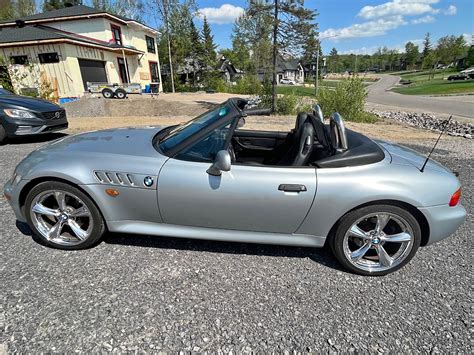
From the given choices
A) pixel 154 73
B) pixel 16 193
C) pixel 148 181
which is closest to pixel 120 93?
pixel 154 73

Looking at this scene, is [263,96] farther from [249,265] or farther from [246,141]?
[249,265]

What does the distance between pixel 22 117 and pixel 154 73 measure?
92.7ft

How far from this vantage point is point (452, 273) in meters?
2.49

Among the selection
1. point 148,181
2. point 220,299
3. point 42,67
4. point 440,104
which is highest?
point 42,67

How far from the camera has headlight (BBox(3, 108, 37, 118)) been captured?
619 centimetres

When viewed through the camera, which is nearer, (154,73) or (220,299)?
(220,299)

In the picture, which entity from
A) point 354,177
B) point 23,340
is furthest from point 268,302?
point 23,340

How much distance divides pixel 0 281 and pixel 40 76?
20880 millimetres

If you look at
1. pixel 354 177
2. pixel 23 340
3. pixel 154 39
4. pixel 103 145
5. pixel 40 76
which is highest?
pixel 154 39

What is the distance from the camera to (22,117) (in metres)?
6.27

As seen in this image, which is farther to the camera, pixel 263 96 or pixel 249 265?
pixel 263 96

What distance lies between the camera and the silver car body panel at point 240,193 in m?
2.22

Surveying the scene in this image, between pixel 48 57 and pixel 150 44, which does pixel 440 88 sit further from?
pixel 48 57

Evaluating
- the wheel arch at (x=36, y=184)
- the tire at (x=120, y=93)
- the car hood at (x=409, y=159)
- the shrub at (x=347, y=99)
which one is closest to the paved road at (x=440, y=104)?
the shrub at (x=347, y=99)
